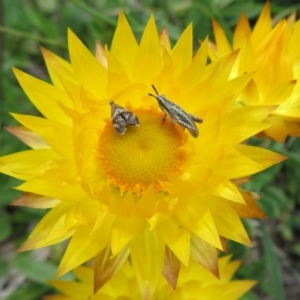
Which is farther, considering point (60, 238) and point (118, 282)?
point (118, 282)

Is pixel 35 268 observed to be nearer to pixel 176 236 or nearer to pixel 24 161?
pixel 24 161

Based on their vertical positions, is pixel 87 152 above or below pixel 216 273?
above

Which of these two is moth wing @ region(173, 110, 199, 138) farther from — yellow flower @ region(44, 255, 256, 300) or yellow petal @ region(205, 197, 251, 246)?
yellow flower @ region(44, 255, 256, 300)

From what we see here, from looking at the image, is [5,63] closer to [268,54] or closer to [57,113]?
[57,113]

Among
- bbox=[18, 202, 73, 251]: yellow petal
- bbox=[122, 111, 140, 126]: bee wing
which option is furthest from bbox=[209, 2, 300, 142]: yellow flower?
bbox=[18, 202, 73, 251]: yellow petal

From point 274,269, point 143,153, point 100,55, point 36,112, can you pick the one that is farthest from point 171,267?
point 36,112

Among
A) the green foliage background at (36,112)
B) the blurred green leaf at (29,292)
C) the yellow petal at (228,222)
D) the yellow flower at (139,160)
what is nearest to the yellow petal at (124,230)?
the yellow flower at (139,160)

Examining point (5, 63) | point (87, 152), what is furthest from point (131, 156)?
Answer: point (5, 63)
